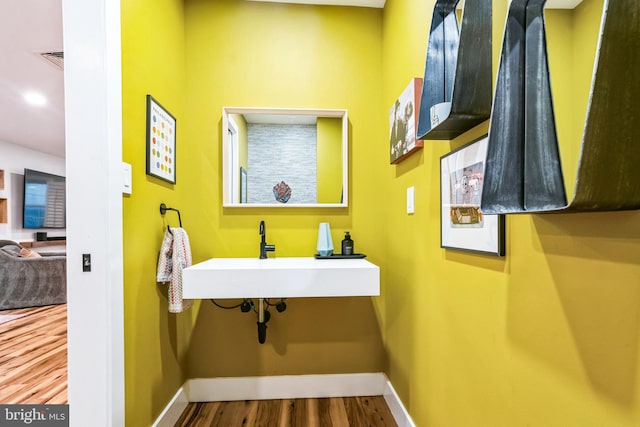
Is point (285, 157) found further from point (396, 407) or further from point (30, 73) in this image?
point (30, 73)

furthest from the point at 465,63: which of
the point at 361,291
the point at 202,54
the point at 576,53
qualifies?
the point at 202,54

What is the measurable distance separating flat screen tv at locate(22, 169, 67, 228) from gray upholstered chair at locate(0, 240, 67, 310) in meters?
1.52

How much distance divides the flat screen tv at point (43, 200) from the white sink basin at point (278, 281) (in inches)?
225

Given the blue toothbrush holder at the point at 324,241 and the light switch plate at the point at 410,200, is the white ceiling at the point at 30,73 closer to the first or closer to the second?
the blue toothbrush holder at the point at 324,241

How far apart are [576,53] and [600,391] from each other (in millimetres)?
623

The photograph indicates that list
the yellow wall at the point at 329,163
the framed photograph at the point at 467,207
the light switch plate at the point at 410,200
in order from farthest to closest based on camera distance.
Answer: the yellow wall at the point at 329,163 < the light switch plate at the point at 410,200 < the framed photograph at the point at 467,207

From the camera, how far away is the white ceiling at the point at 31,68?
1.83 m

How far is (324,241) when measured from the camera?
1.78 meters

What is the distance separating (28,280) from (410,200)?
4750 millimetres

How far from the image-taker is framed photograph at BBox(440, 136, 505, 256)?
854 mm

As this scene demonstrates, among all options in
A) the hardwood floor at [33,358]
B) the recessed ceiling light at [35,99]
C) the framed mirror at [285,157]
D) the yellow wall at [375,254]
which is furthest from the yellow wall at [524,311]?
the recessed ceiling light at [35,99]

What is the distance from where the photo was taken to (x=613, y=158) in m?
0.45

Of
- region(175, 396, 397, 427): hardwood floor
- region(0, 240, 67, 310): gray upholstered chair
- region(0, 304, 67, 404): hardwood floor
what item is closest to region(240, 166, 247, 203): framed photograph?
region(175, 396, 397, 427): hardwood floor

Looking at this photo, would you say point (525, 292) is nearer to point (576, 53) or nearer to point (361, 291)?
point (576, 53)
